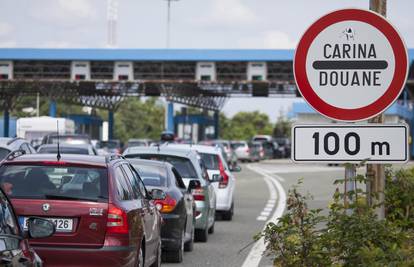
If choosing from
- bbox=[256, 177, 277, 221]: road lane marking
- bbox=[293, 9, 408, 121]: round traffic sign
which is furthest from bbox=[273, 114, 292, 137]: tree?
bbox=[293, 9, 408, 121]: round traffic sign

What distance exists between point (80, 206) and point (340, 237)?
3255 millimetres

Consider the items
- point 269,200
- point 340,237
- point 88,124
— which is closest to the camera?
point 340,237

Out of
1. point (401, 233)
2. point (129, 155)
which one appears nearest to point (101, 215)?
point (401, 233)

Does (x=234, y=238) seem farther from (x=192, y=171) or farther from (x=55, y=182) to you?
(x=55, y=182)

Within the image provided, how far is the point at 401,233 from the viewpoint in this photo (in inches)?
261

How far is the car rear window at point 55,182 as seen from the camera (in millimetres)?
9211

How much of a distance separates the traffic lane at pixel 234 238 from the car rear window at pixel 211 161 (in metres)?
1.20

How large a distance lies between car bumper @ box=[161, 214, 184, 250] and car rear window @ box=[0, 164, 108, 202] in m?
3.54

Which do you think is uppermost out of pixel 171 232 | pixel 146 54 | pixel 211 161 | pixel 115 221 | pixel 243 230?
pixel 146 54

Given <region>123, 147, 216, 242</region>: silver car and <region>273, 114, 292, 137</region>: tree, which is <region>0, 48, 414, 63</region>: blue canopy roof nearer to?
<region>123, 147, 216, 242</region>: silver car

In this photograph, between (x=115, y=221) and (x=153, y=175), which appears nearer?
(x=115, y=221)

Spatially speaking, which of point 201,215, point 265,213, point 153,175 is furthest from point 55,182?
point 265,213

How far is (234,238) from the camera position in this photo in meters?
17.1

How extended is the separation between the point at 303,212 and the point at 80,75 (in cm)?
6823
